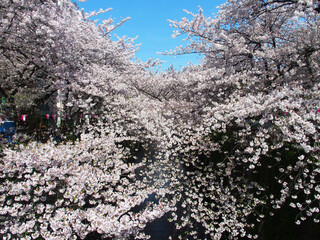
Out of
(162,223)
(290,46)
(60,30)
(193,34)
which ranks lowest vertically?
(162,223)

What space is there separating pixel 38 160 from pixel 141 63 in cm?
1233

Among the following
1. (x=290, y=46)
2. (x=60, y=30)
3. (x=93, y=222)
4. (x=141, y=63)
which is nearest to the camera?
(x=93, y=222)

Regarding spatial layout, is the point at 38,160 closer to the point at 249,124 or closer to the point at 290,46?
the point at 249,124

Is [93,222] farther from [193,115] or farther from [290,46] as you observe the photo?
[290,46]

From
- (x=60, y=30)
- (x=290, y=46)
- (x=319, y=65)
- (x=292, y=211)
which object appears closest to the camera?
(x=292, y=211)

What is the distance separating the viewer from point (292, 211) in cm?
377

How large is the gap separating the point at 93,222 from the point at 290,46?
17.9ft

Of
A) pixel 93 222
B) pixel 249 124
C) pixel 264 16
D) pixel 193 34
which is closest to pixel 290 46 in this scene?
pixel 264 16

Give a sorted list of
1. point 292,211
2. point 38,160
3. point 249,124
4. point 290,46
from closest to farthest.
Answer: point 38,160, point 292,211, point 249,124, point 290,46

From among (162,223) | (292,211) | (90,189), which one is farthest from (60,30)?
(292,211)

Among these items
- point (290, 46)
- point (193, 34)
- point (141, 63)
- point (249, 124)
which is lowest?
point (249, 124)

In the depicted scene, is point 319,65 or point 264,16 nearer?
point 319,65

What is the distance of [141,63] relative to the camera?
48.4 ft

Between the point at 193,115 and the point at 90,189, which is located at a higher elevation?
the point at 193,115
